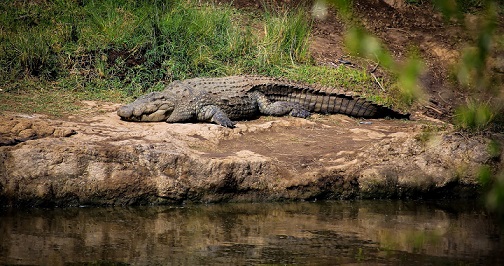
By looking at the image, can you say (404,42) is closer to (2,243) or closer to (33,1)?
(33,1)

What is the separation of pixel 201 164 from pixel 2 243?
6.34 ft

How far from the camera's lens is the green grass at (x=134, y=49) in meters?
8.76

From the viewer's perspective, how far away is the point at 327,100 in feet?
29.0

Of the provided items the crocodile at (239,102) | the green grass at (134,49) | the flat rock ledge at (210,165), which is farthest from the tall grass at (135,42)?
the flat rock ledge at (210,165)

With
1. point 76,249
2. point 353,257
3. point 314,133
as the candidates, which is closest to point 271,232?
point 353,257

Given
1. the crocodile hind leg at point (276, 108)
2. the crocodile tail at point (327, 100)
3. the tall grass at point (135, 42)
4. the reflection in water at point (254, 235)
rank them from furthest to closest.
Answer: the tall grass at point (135, 42) < the crocodile tail at point (327, 100) < the crocodile hind leg at point (276, 108) < the reflection in water at point (254, 235)

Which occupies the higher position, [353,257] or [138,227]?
[353,257]

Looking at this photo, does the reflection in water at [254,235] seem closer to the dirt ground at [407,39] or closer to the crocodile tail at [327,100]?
the crocodile tail at [327,100]

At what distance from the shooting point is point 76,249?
14.8ft

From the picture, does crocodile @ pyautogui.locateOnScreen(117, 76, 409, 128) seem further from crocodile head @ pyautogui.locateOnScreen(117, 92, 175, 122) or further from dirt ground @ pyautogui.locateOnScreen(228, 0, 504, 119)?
dirt ground @ pyautogui.locateOnScreen(228, 0, 504, 119)

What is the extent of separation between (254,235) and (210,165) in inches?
43.0

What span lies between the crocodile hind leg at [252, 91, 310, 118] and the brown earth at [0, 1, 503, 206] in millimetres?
569

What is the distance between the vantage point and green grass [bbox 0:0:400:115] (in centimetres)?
876

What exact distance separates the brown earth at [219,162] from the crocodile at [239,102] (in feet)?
1.06
